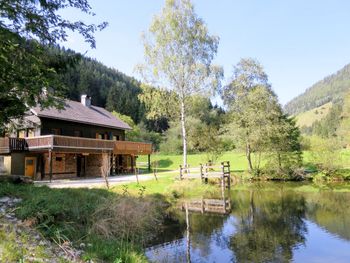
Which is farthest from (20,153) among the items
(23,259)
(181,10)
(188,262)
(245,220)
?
(23,259)

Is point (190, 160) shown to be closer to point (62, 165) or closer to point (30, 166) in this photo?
point (62, 165)

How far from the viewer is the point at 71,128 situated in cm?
2997

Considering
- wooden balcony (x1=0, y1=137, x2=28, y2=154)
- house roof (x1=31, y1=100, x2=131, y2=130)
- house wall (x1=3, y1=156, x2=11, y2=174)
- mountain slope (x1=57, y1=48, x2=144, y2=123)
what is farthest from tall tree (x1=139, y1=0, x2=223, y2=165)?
mountain slope (x1=57, y1=48, x2=144, y2=123)

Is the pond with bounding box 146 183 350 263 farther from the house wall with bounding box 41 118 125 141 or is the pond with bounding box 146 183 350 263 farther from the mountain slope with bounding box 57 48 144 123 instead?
the mountain slope with bounding box 57 48 144 123

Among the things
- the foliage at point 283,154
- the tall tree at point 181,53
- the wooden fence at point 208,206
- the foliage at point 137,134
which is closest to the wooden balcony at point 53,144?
the tall tree at point 181,53

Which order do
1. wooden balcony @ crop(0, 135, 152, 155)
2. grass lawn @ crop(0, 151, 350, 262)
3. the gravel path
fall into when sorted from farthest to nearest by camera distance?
1. wooden balcony @ crop(0, 135, 152, 155)
2. the gravel path
3. grass lawn @ crop(0, 151, 350, 262)

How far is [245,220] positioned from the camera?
14531 mm

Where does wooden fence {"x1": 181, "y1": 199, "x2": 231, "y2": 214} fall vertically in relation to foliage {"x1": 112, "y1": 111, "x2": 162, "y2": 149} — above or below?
below

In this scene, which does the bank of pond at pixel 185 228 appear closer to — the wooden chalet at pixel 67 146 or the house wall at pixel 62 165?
the wooden chalet at pixel 67 146

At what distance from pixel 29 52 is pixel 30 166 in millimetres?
19969

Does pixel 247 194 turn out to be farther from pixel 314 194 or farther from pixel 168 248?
pixel 168 248

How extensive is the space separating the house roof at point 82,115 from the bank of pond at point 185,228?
13.8 meters

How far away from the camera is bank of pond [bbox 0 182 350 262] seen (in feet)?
28.2

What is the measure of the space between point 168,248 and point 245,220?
17.5 feet
